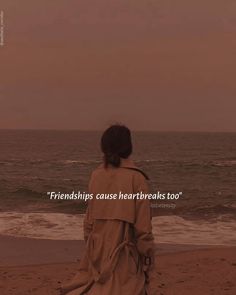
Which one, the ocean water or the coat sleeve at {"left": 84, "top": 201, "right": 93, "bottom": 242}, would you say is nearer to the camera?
the coat sleeve at {"left": 84, "top": 201, "right": 93, "bottom": 242}

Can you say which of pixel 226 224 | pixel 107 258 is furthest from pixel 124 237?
pixel 226 224

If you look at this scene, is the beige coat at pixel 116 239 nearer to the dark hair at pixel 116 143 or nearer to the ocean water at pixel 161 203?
the dark hair at pixel 116 143

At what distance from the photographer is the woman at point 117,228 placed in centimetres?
322

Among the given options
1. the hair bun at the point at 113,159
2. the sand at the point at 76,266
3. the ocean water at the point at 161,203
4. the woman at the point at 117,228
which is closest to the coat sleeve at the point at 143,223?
the woman at the point at 117,228

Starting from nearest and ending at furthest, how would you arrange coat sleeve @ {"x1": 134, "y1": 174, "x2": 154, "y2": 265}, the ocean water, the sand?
coat sleeve @ {"x1": 134, "y1": 174, "x2": 154, "y2": 265} → the sand → the ocean water

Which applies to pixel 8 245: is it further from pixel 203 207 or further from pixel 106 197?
pixel 203 207

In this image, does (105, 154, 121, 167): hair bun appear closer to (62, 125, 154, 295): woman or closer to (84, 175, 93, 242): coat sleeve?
(62, 125, 154, 295): woman

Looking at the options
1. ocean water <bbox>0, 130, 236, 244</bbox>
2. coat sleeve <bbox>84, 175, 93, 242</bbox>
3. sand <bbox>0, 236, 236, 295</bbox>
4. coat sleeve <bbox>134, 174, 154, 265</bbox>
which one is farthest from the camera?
ocean water <bbox>0, 130, 236, 244</bbox>

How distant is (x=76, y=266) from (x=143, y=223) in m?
5.10

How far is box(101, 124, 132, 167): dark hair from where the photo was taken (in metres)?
3.26

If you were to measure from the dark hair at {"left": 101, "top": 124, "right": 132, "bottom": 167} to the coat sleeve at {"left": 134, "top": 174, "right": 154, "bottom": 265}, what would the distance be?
178 mm

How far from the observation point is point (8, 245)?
33.1 ft

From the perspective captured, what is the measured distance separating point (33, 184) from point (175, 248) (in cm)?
1962

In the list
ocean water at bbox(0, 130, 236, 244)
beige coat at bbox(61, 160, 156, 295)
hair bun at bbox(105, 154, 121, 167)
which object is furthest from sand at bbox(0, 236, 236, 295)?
hair bun at bbox(105, 154, 121, 167)
